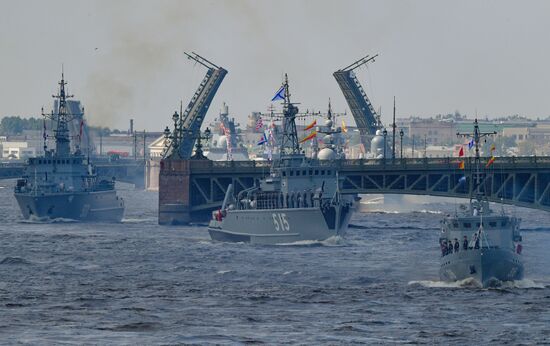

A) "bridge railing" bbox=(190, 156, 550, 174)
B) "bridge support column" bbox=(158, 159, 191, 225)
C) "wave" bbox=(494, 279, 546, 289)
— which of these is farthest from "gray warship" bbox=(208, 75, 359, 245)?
"wave" bbox=(494, 279, 546, 289)

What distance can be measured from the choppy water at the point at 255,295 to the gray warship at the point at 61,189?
2897 cm

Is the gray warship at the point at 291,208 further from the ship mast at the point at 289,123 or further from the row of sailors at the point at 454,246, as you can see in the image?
the row of sailors at the point at 454,246

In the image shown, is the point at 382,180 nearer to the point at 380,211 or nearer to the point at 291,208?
the point at 291,208

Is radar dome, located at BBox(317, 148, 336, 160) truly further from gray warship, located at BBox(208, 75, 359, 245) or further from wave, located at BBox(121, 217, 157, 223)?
gray warship, located at BBox(208, 75, 359, 245)

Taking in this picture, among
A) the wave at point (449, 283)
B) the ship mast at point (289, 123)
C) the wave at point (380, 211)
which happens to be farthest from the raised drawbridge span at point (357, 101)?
the wave at point (449, 283)

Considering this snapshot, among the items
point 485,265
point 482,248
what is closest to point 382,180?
point 485,265

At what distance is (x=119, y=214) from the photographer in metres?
150

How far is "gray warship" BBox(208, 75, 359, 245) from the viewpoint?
351 ft

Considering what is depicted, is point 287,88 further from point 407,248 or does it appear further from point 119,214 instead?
point 119,214

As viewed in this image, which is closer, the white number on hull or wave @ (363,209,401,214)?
the white number on hull

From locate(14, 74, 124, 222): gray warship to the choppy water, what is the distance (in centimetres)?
2897

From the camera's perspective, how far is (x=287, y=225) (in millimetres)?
107875

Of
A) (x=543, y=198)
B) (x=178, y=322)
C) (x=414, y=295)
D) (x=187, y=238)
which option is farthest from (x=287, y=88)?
(x=178, y=322)

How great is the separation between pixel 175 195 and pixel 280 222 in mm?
28701
